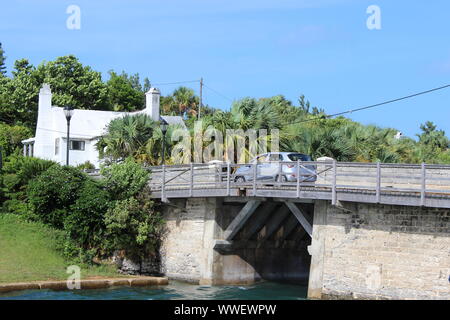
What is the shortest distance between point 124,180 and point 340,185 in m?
12.2

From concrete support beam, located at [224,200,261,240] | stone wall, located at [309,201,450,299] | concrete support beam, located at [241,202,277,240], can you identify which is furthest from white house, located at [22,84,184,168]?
stone wall, located at [309,201,450,299]

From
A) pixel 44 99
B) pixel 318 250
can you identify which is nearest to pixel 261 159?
pixel 318 250

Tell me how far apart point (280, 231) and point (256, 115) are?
882cm

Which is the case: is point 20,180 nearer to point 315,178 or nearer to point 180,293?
point 180,293

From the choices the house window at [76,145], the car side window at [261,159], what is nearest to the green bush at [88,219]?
the car side window at [261,159]

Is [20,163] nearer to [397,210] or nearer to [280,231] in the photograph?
[280,231]

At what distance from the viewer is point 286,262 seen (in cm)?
3816

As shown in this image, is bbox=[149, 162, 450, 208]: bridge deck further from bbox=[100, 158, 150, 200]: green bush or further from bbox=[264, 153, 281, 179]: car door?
bbox=[100, 158, 150, 200]: green bush

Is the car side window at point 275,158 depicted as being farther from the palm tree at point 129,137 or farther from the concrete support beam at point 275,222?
the palm tree at point 129,137

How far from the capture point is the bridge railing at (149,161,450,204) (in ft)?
87.3

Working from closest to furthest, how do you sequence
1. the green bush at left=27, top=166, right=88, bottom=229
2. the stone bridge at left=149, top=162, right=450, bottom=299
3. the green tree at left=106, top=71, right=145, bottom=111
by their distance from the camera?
the stone bridge at left=149, top=162, right=450, bottom=299 → the green bush at left=27, top=166, right=88, bottom=229 → the green tree at left=106, top=71, right=145, bottom=111

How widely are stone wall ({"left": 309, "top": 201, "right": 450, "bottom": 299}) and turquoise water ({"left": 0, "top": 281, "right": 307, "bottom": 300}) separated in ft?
9.11

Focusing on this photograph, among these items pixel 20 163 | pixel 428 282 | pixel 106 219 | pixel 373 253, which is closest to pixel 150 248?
pixel 106 219
